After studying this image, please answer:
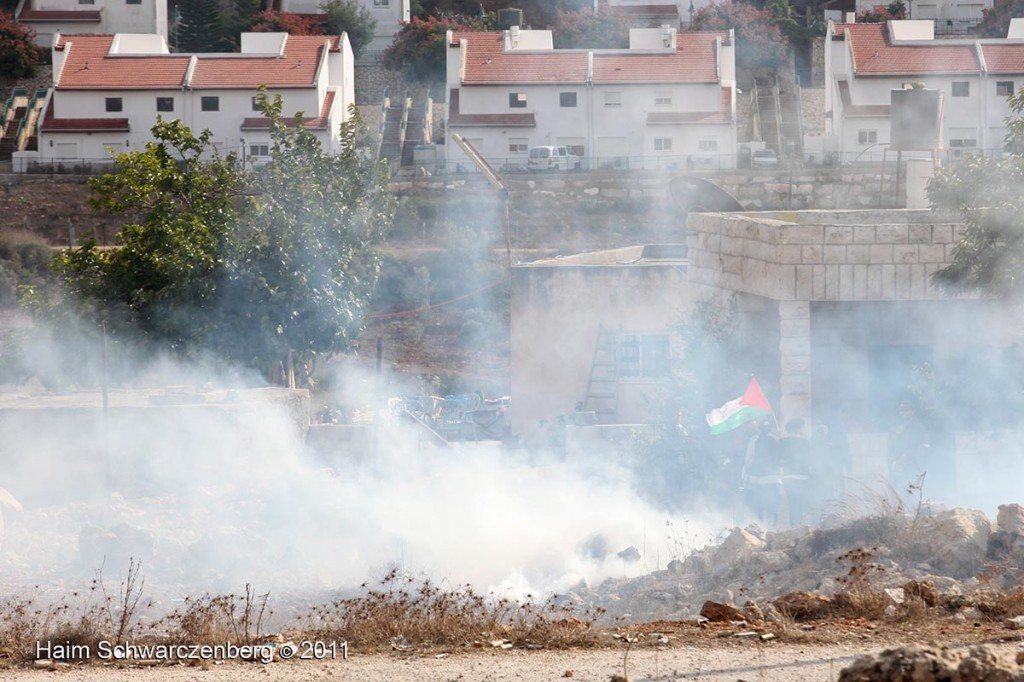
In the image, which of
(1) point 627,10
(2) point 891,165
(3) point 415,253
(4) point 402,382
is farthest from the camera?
(1) point 627,10

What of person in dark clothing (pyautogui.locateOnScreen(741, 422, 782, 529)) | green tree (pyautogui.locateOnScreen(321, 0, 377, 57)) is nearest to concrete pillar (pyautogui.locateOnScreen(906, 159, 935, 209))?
person in dark clothing (pyautogui.locateOnScreen(741, 422, 782, 529))

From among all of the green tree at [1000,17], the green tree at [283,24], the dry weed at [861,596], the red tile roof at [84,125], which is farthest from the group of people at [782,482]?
the green tree at [1000,17]

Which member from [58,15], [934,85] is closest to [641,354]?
[934,85]

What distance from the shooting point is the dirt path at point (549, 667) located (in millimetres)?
7434

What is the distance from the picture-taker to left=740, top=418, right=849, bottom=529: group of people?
539 inches

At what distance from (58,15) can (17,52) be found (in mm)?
2790

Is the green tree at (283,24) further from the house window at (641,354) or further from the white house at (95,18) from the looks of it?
the house window at (641,354)

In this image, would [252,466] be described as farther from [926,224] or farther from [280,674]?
[280,674]

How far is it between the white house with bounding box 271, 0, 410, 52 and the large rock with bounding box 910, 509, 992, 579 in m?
47.3

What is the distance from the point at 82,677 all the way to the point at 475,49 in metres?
40.5

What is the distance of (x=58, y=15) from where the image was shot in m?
52.4

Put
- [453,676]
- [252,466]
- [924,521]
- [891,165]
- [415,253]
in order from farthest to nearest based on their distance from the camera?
[891,165], [415,253], [252,466], [924,521], [453,676]

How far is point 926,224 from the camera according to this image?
15461mm

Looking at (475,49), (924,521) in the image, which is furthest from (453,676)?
(475,49)
